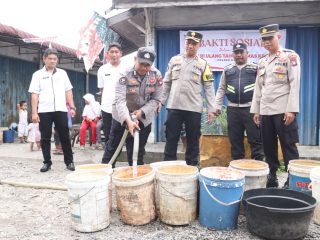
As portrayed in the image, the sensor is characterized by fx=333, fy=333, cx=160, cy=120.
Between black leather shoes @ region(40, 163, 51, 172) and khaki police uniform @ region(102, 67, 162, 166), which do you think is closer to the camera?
khaki police uniform @ region(102, 67, 162, 166)

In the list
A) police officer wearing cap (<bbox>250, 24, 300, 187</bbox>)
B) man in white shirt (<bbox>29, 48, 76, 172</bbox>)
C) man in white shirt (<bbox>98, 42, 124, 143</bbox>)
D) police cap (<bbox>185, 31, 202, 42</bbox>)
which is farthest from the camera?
man in white shirt (<bbox>29, 48, 76, 172</bbox>)

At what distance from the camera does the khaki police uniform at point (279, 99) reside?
12.9 feet

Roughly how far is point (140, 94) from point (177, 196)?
147 cm

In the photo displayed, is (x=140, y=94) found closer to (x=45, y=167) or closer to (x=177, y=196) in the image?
(x=177, y=196)

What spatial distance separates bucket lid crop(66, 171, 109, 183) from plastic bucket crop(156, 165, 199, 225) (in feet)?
1.83

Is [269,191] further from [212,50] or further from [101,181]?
[212,50]

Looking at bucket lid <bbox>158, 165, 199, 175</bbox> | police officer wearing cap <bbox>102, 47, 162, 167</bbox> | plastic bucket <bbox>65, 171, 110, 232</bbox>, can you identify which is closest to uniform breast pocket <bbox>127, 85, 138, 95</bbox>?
police officer wearing cap <bbox>102, 47, 162, 167</bbox>

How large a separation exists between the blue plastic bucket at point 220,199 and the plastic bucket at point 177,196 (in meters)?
0.10

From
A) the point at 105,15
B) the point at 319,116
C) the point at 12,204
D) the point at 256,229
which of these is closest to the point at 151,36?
the point at 105,15

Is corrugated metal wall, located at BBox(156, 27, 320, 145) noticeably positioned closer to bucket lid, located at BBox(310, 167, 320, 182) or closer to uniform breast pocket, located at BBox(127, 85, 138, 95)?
bucket lid, located at BBox(310, 167, 320, 182)

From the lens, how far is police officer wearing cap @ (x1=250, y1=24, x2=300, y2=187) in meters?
3.92

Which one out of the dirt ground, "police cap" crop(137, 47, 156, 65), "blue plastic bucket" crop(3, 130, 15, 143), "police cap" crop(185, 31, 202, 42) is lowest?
the dirt ground

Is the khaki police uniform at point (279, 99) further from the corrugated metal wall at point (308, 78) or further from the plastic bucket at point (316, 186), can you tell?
the corrugated metal wall at point (308, 78)

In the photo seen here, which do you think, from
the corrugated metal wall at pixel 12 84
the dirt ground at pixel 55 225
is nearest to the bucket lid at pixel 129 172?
the dirt ground at pixel 55 225
